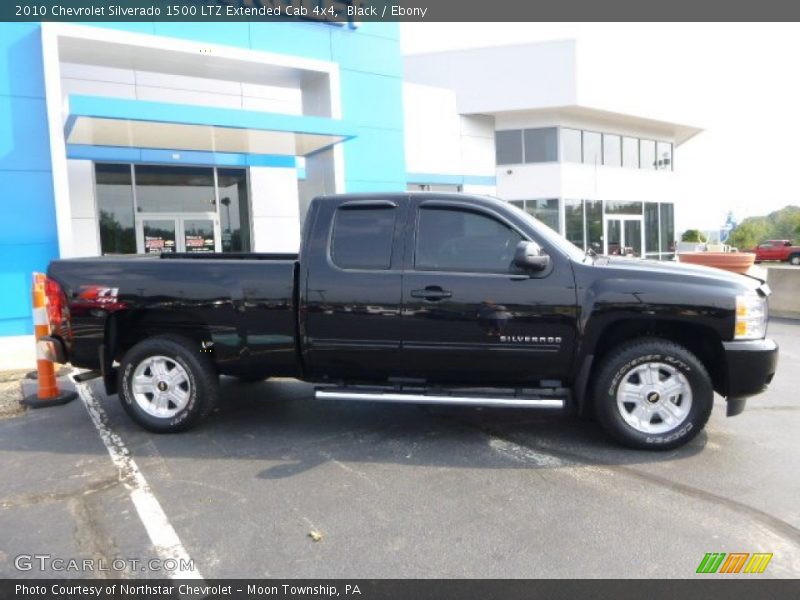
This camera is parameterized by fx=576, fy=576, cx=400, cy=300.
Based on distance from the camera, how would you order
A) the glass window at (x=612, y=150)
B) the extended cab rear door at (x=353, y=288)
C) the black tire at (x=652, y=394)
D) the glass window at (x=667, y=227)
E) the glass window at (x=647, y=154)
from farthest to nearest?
the glass window at (x=667, y=227), the glass window at (x=647, y=154), the glass window at (x=612, y=150), the extended cab rear door at (x=353, y=288), the black tire at (x=652, y=394)

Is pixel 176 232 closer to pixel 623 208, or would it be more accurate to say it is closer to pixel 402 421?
pixel 402 421

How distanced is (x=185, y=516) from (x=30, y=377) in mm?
5074

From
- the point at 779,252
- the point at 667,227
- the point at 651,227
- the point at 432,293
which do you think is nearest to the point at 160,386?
the point at 432,293

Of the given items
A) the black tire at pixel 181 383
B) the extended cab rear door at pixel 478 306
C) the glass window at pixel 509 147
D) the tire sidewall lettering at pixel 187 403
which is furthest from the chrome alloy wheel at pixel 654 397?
the glass window at pixel 509 147

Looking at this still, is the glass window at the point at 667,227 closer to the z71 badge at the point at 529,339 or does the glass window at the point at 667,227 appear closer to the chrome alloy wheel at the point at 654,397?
the chrome alloy wheel at the point at 654,397

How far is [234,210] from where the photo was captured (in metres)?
13.9

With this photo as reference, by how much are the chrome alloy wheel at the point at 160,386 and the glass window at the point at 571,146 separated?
23653 millimetres

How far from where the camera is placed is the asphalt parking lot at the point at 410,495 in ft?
9.96

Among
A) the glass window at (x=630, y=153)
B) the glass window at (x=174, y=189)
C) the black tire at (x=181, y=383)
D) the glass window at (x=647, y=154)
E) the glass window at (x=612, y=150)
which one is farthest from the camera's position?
the glass window at (x=647, y=154)

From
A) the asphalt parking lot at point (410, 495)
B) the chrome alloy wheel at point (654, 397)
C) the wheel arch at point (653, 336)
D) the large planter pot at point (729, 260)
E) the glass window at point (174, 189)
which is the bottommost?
the asphalt parking lot at point (410, 495)

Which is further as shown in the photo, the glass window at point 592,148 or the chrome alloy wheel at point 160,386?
the glass window at point 592,148

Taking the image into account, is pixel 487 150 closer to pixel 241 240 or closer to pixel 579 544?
pixel 241 240

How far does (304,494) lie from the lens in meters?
3.79

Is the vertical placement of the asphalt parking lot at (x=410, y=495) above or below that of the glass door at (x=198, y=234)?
below
